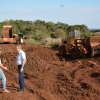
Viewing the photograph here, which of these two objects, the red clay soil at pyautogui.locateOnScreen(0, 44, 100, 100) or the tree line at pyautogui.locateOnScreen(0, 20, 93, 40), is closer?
the red clay soil at pyautogui.locateOnScreen(0, 44, 100, 100)

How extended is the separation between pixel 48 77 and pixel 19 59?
13.0 feet

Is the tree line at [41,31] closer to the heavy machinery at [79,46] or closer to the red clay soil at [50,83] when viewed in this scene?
the heavy machinery at [79,46]

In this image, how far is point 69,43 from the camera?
75.0 feet

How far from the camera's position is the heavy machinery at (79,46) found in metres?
20.7

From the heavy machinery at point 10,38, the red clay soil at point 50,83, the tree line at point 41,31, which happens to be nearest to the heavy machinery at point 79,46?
the red clay soil at point 50,83

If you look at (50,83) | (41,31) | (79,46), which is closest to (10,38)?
(79,46)

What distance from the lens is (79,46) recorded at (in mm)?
21594

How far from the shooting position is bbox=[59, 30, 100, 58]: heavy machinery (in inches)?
814

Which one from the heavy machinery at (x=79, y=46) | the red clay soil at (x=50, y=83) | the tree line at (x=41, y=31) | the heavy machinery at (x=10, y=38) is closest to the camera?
the red clay soil at (x=50, y=83)

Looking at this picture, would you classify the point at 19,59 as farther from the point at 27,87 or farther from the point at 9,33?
the point at 9,33

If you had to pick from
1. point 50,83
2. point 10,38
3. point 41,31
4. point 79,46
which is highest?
point 41,31

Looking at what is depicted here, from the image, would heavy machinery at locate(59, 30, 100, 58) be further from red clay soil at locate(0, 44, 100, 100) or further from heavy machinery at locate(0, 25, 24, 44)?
heavy machinery at locate(0, 25, 24, 44)

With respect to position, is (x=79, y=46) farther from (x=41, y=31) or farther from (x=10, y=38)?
(x=41, y=31)

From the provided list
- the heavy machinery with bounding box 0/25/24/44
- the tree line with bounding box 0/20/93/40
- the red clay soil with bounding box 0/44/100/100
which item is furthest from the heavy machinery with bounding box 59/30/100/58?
the tree line with bounding box 0/20/93/40
